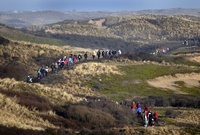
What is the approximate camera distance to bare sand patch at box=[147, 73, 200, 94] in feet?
146

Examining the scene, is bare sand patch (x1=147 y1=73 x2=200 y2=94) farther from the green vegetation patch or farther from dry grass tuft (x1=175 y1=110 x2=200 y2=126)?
dry grass tuft (x1=175 y1=110 x2=200 y2=126)

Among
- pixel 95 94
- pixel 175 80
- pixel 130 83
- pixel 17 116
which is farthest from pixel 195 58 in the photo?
pixel 17 116

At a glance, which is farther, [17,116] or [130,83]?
[130,83]

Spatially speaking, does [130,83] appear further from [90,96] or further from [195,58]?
[195,58]

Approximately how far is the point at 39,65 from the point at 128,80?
1824 cm

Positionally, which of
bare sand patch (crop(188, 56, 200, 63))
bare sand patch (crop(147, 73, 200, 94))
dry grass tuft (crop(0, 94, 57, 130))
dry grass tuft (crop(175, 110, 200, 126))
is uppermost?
dry grass tuft (crop(0, 94, 57, 130))

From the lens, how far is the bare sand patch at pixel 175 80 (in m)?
44.5

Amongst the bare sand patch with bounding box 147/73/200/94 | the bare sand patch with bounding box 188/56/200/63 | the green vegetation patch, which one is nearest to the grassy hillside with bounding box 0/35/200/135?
the green vegetation patch

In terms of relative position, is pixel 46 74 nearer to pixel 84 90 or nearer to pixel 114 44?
pixel 84 90

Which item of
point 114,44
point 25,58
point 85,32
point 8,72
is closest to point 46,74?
point 8,72

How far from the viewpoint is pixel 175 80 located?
1861 inches

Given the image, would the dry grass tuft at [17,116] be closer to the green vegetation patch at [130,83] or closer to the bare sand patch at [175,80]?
the green vegetation patch at [130,83]

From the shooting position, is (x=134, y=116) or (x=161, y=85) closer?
(x=134, y=116)

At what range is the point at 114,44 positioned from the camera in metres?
115
